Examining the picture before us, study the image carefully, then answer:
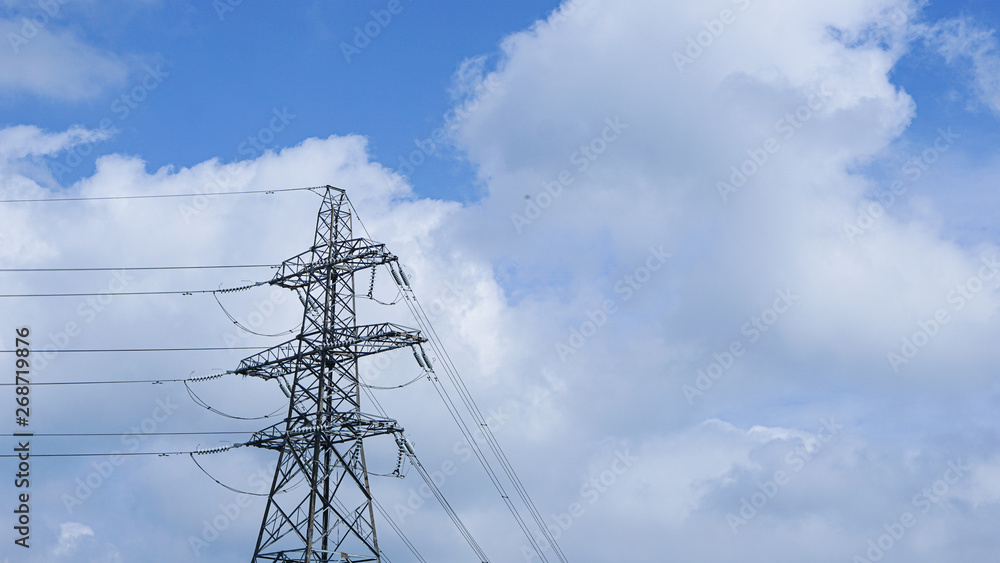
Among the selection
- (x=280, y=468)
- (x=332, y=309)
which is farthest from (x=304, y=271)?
(x=280, y=468)

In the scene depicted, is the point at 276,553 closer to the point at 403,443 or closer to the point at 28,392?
the point at 403,443

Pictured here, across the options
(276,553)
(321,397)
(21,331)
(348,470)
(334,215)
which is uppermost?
(334,215)

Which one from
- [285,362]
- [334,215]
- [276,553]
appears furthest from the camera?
[334,215]

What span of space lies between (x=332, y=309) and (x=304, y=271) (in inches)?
90.6

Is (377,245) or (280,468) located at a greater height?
(377,245)

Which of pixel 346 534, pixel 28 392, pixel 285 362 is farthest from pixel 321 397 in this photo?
pixel 28 392

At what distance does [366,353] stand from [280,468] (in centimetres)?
600

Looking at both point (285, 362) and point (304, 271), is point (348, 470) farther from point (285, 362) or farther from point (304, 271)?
point (304, 271)

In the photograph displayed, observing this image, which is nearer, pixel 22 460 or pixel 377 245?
pixel 22 460

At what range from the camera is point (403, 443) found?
155ft

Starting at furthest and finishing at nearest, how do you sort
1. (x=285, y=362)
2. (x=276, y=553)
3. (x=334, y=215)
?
(x=334, y=215)
(x=285, y=362)
(x=276, y=553)

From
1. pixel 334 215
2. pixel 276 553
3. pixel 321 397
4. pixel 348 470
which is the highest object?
pixel 334 215

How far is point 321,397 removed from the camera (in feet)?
155

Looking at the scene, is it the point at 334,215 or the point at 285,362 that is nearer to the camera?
the point at 285,362
